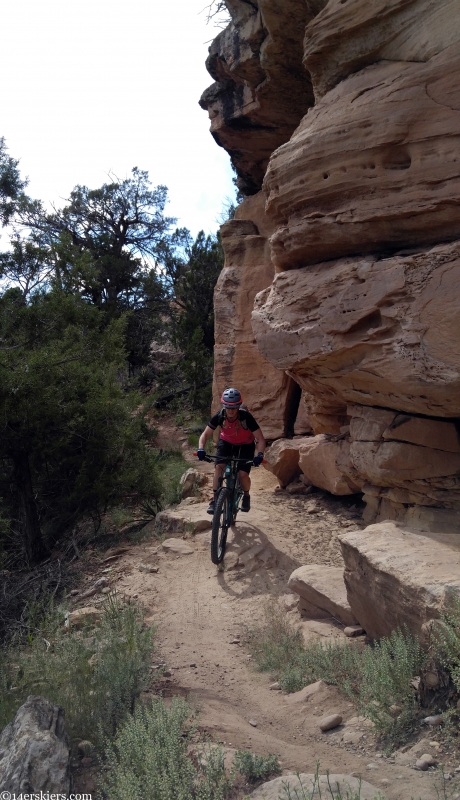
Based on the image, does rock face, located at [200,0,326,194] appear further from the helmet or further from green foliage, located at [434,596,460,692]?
green foliage, located at [434,596,460,692]

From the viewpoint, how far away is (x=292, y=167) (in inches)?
233

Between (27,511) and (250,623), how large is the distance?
3380mm

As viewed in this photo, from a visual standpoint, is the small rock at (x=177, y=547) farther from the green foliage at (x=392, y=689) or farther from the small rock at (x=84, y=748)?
the small rock at (x=84, y=748)

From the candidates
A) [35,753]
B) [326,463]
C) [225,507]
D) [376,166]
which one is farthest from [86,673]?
[376,166]

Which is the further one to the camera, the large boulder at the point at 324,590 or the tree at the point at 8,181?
the tree at the point at 8,181

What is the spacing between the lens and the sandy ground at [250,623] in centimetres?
284

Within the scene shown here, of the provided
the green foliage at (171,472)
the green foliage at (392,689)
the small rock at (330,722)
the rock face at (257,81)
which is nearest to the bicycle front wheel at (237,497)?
the green foliage at (171,472)

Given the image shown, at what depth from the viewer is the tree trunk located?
23.2ft

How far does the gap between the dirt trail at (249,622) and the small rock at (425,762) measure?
0.04m

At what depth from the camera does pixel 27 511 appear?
280 inches

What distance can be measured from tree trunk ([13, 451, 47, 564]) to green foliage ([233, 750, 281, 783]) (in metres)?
4.98

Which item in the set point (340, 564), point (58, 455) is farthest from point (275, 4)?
point (340, 564)

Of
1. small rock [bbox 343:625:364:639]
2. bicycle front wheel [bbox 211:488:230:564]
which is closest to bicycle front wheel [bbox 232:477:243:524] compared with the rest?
bicycle front wheel [bbox 211:488:230:564]

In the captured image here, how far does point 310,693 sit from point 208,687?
0.76m
